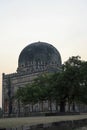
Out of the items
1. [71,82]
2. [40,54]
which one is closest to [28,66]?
[40,54]

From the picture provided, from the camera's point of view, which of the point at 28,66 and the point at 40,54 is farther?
the point at 28,66

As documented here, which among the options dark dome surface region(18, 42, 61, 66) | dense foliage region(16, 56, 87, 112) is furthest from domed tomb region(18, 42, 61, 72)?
dense foliage region(16, 56, 87, 112)

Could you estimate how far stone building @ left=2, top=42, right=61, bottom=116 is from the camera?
4906 inches

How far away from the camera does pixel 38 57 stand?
12638 cm

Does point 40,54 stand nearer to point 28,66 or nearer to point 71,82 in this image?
point 28,66

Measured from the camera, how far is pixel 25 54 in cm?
12938

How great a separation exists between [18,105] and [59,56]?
27.7 m

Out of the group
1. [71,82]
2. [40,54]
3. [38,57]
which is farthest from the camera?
[38,57]

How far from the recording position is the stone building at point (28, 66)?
12462cm

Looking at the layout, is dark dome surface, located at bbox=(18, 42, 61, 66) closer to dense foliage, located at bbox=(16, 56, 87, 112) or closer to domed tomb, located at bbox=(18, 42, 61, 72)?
domed tomb, located at bbox=(18, 42, 61, 72)

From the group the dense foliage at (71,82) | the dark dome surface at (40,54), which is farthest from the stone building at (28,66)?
the dense foliage at (71,82)

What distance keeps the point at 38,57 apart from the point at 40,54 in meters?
1.51

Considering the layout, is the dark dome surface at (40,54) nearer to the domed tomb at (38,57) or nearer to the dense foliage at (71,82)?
the domed tomb at (38,57)

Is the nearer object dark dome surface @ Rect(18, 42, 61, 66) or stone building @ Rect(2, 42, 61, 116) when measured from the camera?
stone building @ Rect(2, 42, 61, 116)
